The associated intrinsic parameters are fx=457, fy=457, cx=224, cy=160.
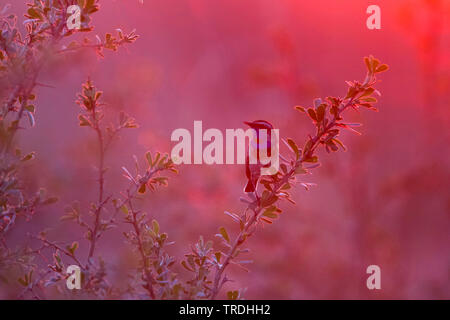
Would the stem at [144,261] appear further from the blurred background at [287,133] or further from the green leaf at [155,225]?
the blurred background at [287,133]

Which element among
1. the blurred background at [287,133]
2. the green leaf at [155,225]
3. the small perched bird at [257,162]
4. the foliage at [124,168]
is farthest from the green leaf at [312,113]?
the blurred background at [287,133]

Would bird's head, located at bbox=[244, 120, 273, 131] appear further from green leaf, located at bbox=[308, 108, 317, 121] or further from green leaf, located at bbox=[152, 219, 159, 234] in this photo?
green leaf, located at bbox=[152, 219, 159, 234]

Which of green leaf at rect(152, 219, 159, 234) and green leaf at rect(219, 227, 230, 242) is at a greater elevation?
green leaf at rect(152, 219, 159, 234)

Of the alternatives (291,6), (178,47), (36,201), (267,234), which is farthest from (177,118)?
(36,201)

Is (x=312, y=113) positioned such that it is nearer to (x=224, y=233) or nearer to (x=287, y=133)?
(x=224, y=233)

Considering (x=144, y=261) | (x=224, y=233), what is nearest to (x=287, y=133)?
(x=224, y=233)

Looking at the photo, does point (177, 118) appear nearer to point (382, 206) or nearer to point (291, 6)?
point (291, 6)

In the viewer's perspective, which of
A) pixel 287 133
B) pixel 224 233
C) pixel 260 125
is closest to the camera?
pixel 260 125

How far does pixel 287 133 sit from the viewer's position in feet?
15.3

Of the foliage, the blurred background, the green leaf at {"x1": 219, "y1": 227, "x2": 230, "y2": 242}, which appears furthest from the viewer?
the blurred background

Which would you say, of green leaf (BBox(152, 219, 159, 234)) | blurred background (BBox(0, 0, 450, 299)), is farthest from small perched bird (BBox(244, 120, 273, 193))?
blurred background (BBox(0, 0, 450, 299))

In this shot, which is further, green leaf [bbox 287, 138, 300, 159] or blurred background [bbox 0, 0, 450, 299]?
blurred background [bbox 0, 0, 450, 299]

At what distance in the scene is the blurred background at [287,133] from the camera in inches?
144

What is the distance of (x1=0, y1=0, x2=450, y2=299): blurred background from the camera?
3652mm
